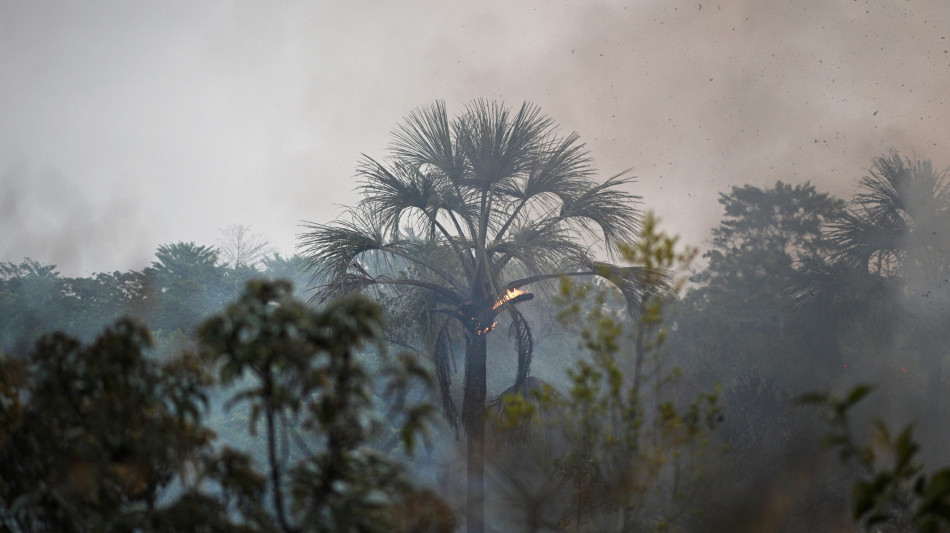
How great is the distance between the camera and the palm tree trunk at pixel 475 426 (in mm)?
5848

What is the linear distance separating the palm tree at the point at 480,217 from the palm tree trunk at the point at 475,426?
1 cm

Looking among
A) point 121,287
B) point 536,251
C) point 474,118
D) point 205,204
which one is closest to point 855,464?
point 536,251

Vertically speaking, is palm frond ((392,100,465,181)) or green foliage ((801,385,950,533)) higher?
palm frond ((392,100,465,181))

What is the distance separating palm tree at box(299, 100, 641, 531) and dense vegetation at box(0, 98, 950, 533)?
26 millimetres

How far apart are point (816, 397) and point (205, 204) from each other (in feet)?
74.5

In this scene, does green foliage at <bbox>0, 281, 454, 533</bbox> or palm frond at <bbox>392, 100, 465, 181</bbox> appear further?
palm frond at <bbox>392, 100, 465, 181</bbox>

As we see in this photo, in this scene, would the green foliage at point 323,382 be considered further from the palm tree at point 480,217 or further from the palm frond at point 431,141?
the palm frond at point 431,141

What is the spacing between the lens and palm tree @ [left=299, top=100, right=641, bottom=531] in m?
5.96

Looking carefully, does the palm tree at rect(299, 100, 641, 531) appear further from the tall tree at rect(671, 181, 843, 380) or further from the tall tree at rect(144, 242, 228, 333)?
the tall tree at rect(144, 242, 228, 333)

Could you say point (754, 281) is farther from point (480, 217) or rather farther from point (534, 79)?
point (480, 217)

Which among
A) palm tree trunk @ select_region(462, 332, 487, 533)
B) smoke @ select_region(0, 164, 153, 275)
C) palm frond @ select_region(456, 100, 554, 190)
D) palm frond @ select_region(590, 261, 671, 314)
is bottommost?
palm tree trunk @ select_region(462, 332, 487, 533)

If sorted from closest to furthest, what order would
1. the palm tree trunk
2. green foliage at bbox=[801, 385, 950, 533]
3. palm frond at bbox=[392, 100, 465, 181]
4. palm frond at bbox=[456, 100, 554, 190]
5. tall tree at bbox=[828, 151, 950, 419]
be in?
green foliage at bbox=[801, 385, 950, 533]
the palm tree trunk
palm frond at bbox=[456, 100, 554, 190]
palm frond at bbox=[392, 100, 465, 181]
tall tree at bbox=[828, 151, 950, 419]

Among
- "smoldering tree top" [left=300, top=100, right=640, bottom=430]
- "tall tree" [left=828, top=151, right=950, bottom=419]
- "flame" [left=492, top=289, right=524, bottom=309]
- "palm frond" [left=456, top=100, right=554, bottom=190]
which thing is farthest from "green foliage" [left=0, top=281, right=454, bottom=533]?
"tall tree" [left=828, top=151, right=950, bottom=419]

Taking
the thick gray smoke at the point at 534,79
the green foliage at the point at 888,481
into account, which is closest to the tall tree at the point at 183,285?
the thick gray smoke at the point at 534,79
